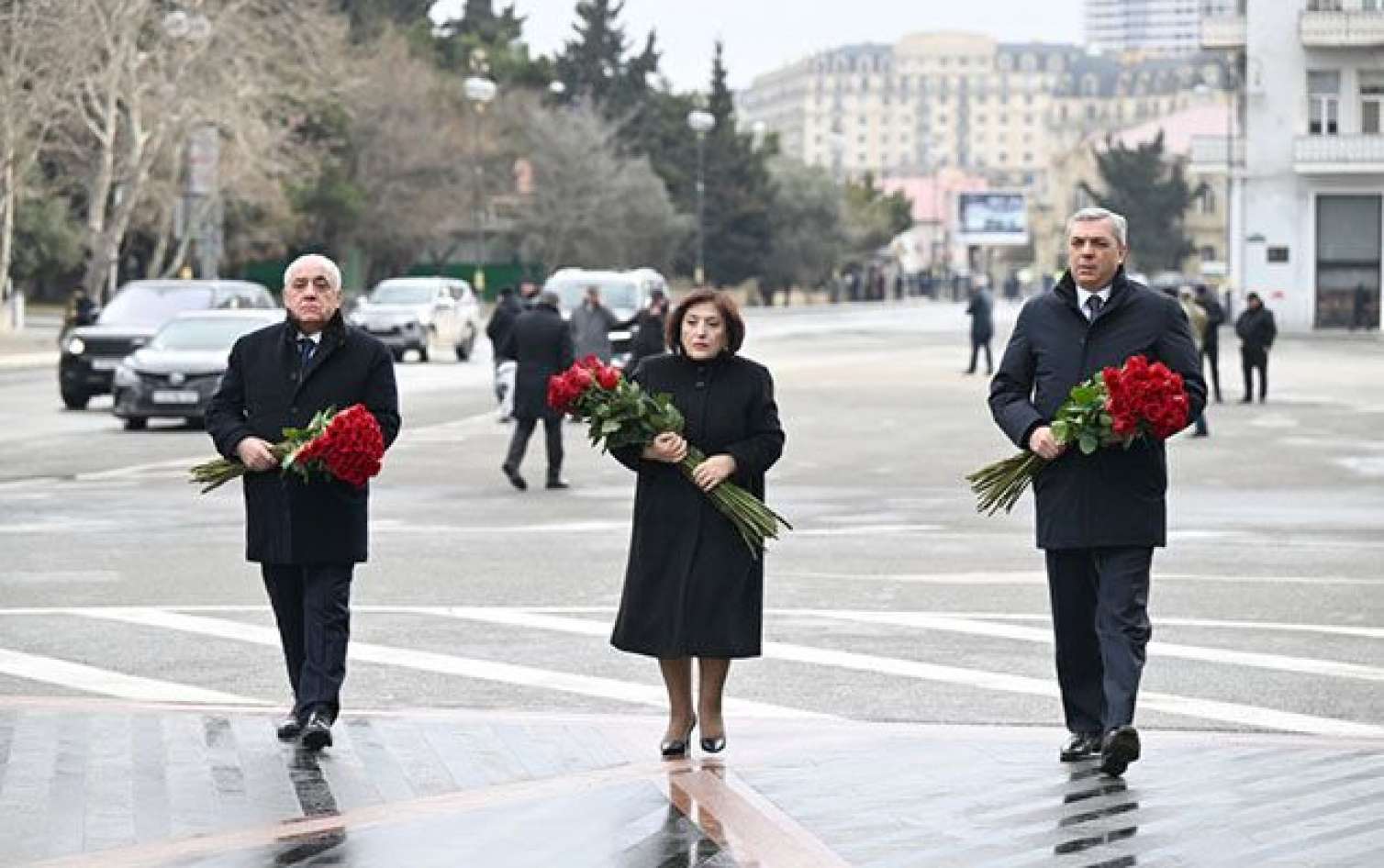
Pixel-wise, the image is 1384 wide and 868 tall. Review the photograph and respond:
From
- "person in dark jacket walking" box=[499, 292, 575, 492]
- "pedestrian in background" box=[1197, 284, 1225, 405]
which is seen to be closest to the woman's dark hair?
"person in dark jacket walking" box=[499, 292, 575, 492]

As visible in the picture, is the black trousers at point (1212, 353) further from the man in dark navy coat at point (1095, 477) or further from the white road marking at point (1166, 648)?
the man in dark navy coat at point (1095, 477)

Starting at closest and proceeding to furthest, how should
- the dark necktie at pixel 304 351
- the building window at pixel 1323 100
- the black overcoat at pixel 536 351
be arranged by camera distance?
the dark necktie at pixel 304 351 < the black overcoat at pixel 536 351 < the building window at pixel 1323 100

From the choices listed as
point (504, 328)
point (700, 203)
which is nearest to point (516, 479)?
point (504, 328)

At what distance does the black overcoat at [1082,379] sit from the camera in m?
10.6

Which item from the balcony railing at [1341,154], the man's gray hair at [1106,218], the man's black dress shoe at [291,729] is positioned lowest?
the man's black dress shoe at [291,729]

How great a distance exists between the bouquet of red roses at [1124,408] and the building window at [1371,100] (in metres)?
82.7

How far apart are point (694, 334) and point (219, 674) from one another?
3.80 m

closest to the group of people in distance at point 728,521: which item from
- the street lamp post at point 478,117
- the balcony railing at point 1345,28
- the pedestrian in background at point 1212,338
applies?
the pedestrian in background at point 1212,338

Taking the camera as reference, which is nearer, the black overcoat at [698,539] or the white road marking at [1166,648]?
the black overcoat at [698,539]

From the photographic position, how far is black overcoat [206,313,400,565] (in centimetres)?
1112

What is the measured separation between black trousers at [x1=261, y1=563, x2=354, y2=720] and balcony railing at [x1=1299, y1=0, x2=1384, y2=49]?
8073cm

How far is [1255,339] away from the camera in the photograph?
43.5 meters

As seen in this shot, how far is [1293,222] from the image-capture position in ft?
296

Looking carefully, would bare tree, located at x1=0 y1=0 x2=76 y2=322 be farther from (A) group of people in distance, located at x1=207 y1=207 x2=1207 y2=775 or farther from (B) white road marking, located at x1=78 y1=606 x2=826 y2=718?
(A) group of people in distance, located at x1=207 y1=207 x2=1207 y2=775
